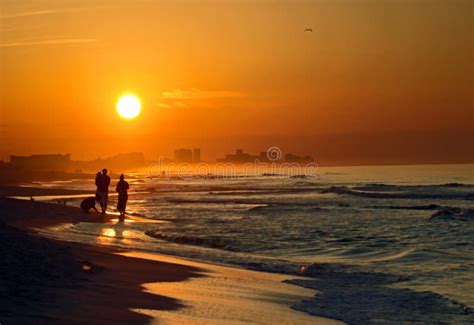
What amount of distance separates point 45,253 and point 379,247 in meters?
10.1

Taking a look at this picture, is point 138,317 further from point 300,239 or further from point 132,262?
point 300,239

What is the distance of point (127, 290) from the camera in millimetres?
10211

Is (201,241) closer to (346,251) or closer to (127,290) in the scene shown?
(346,251)

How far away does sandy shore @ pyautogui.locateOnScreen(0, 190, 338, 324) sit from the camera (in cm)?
817

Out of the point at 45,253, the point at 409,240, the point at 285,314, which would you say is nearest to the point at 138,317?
the point at 285,314

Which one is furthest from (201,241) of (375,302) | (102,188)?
(102,188)

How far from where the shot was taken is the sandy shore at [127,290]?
8172 millimetres

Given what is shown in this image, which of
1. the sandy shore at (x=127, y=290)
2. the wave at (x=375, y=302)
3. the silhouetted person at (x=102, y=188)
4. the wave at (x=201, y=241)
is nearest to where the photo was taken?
the sandy shore at (x=127, y=290)

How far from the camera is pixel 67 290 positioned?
30.8 feet

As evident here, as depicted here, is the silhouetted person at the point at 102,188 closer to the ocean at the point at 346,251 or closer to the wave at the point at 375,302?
the ocean at the point at 346,251

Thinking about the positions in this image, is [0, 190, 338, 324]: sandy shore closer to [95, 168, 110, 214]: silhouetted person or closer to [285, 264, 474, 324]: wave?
[285, 264, 474, 324]: wave

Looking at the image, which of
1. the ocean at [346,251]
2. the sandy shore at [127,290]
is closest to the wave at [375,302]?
the ocean at [346,251]

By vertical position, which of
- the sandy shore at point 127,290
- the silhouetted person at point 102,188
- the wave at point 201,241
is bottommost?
the wave at point 201,241

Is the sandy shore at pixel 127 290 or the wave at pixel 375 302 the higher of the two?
the sandy shore at pixel 127 290
